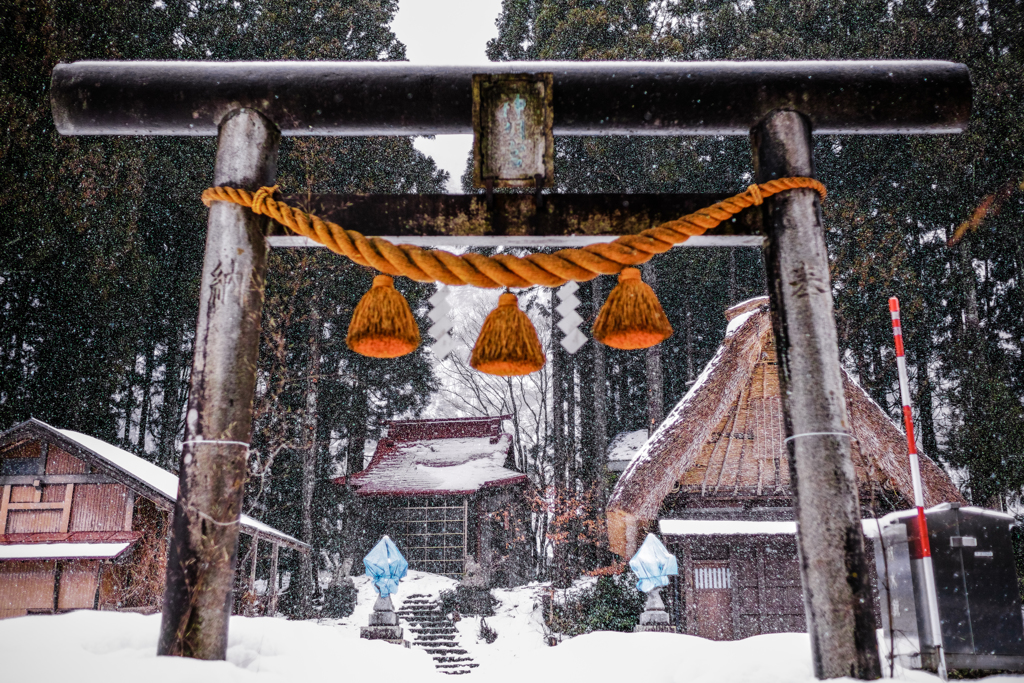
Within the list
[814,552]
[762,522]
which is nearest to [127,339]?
[762,522]

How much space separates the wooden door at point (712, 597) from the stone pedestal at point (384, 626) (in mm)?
5272

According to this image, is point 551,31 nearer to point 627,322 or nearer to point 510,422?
point 510,422

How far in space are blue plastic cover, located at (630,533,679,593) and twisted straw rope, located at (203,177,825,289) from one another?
26.9 feet

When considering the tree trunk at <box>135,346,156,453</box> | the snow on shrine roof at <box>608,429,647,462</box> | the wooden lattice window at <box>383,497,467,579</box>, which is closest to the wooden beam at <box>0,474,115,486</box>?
the tree trunk at <box>135,346,156,453</box>

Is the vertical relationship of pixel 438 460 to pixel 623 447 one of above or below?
below

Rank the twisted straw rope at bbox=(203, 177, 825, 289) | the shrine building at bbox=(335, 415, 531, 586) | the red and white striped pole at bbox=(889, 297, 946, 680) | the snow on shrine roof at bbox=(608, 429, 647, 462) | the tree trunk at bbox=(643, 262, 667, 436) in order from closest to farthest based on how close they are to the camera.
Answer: the twisted straw rope at bbox=(203, 177, 825, 289)
the red and white striped pole at bbox=(889, 297, 946, 680)
the tree trunk at bbox=(643, 262, 667, 436)
the shrine building at bbox=(335, 415, 531, 586)
the snow on shrine roof at bbox=(608, 429, 647, 462)

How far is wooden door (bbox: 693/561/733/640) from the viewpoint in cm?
909

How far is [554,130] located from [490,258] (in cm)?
69

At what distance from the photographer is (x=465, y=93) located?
8.28 ft

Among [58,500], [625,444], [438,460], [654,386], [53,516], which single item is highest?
[654,386]

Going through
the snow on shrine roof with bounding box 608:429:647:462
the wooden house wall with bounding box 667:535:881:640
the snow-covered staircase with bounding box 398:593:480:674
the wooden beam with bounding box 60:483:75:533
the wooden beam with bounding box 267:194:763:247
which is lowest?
the snow-covered staircase with bounding box 398:593:480:674

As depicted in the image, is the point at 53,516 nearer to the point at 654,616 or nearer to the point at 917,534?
the point at 654,616

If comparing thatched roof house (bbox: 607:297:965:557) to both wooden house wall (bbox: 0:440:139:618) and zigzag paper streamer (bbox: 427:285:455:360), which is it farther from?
wooden house wall (bbox: 0:440:139:618)

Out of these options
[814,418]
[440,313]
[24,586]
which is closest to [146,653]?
[440,313]
